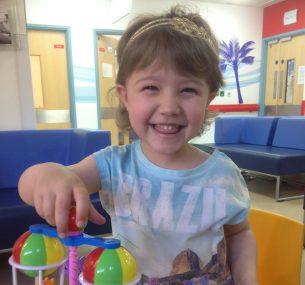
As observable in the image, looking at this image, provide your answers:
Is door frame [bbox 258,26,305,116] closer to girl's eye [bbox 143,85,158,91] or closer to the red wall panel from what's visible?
the red wall panel

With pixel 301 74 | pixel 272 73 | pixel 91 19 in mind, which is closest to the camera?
pixel 91 19

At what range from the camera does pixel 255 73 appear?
5812mm

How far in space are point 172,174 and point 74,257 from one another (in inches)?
14.6

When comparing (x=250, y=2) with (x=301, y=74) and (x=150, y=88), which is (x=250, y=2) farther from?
(x=150, y=88)

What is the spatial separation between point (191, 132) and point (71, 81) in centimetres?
426

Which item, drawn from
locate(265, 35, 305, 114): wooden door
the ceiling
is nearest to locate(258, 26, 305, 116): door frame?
locate(265, 35, 305, 114): wooden door

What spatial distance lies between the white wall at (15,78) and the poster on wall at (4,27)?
0.03 metres

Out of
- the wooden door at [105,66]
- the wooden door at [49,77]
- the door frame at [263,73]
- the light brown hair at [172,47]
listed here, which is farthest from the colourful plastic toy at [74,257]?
the door frame at [263,73]

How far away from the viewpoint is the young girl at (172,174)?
583mm

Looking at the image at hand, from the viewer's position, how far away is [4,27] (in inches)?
82.3

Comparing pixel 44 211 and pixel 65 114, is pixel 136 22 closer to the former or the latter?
pixel 44 211

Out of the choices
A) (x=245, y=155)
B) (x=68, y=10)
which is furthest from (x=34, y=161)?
(x=68, y=10)

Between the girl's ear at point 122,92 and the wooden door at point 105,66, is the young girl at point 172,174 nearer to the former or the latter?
the girl's ear at point 122,92

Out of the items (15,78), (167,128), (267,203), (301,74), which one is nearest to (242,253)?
(167,128)
